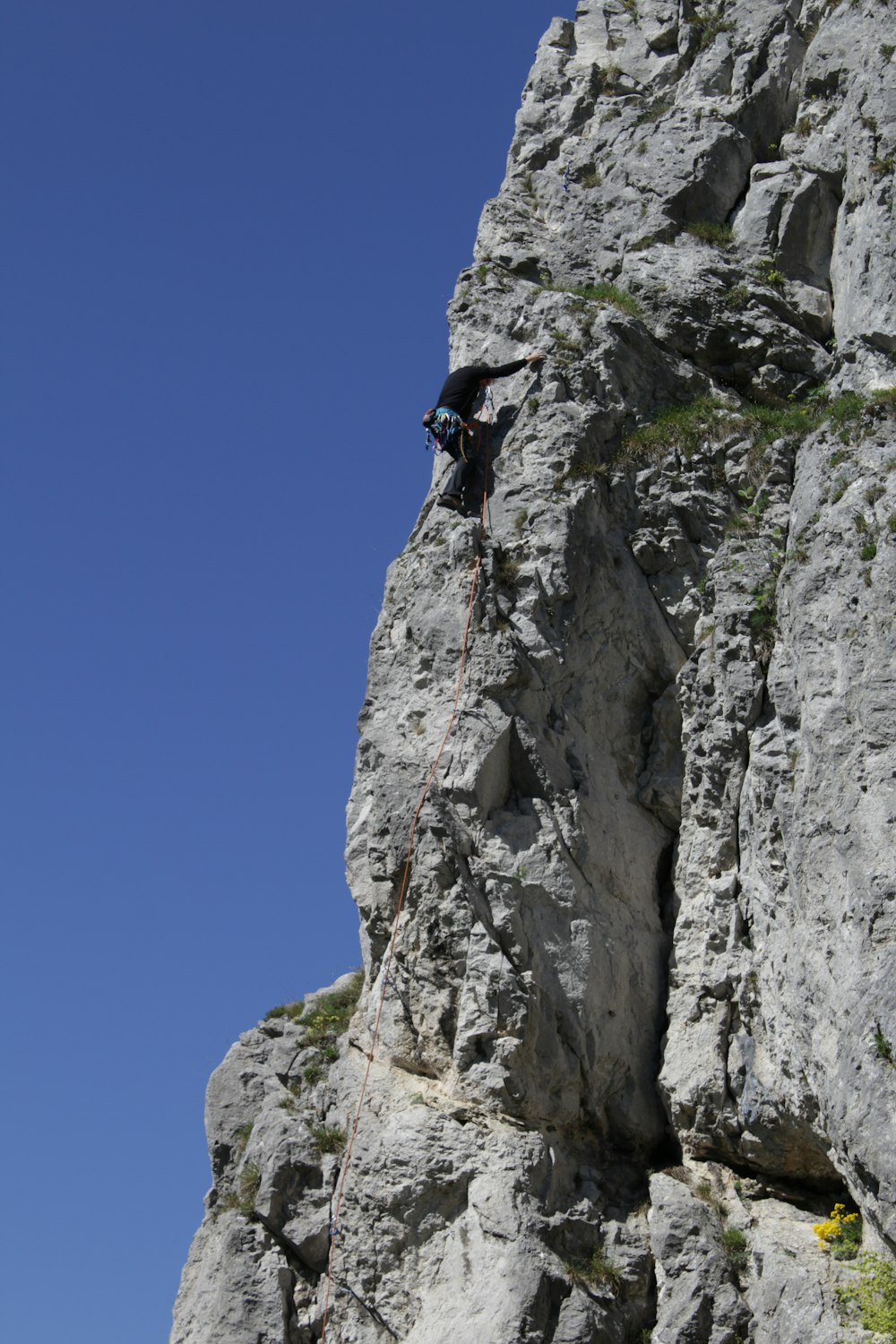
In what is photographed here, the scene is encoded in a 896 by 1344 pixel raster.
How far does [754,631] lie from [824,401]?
4074mm

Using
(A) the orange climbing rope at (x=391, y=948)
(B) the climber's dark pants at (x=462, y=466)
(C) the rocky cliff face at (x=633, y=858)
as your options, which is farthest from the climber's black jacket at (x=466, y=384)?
(A) the orange climbing rope at (x=391, y=948)

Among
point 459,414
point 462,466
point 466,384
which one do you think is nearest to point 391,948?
point 462,466

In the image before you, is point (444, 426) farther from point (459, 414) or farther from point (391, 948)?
point (391, 948)

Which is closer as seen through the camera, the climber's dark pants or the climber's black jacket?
the climber's dark pants

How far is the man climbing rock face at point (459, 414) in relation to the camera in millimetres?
20062

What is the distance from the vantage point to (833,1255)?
48.2 ft

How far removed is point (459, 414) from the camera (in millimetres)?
20703

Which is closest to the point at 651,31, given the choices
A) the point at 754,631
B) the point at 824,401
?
the point at 824,401

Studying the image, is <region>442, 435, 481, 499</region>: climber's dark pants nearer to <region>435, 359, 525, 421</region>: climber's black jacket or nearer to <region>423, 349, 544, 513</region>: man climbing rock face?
<region>423, 349, 544, 513</region>: man climbing rock face

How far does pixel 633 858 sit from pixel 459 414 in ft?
21.8

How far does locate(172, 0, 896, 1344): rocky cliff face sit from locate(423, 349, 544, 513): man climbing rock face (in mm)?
384

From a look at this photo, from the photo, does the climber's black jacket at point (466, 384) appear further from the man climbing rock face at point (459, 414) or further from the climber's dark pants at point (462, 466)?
the climber's dark pants at point (462, 466)

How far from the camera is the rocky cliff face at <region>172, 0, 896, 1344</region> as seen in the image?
1515 centimetres

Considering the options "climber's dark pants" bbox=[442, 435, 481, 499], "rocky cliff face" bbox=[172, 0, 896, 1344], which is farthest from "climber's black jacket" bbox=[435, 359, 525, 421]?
"rocky cliff face" bbox=[172, 0, 896, 1344]
